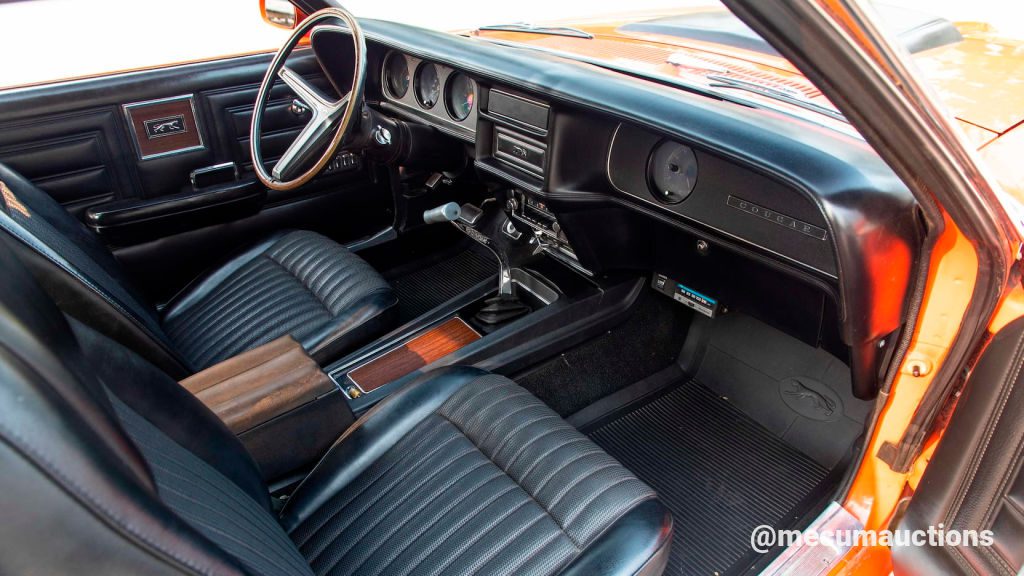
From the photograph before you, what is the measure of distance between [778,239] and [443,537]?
2.75 ft

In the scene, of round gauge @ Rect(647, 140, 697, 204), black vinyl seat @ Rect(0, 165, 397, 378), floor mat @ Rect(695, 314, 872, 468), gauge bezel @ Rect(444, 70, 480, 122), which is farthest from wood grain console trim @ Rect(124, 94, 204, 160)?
floor mat @ Rect(695, 314, 872, 468)

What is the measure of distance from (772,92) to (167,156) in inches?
71.1

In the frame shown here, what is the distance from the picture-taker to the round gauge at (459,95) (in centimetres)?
193

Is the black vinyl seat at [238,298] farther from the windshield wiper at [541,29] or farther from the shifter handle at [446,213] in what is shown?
the windshield wiper at [541,29]

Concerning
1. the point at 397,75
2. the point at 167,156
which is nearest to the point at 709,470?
the point at 397,75

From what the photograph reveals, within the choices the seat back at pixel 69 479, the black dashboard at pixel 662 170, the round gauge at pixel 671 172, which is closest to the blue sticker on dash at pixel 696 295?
the black dashboard at pixel 662 170

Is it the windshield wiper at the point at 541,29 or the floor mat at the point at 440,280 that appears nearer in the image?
the windshield wiper at the point at 541,29

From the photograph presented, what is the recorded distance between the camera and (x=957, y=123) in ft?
3.01

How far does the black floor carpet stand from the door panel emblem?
1331mm

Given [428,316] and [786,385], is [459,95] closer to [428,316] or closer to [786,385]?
[428,316]

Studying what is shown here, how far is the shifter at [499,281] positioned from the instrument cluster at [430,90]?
0.33m

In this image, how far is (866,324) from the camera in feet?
3.85

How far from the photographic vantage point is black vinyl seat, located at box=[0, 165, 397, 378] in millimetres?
1468

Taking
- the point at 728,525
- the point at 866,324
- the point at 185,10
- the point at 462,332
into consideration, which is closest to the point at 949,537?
the point at 866,324
